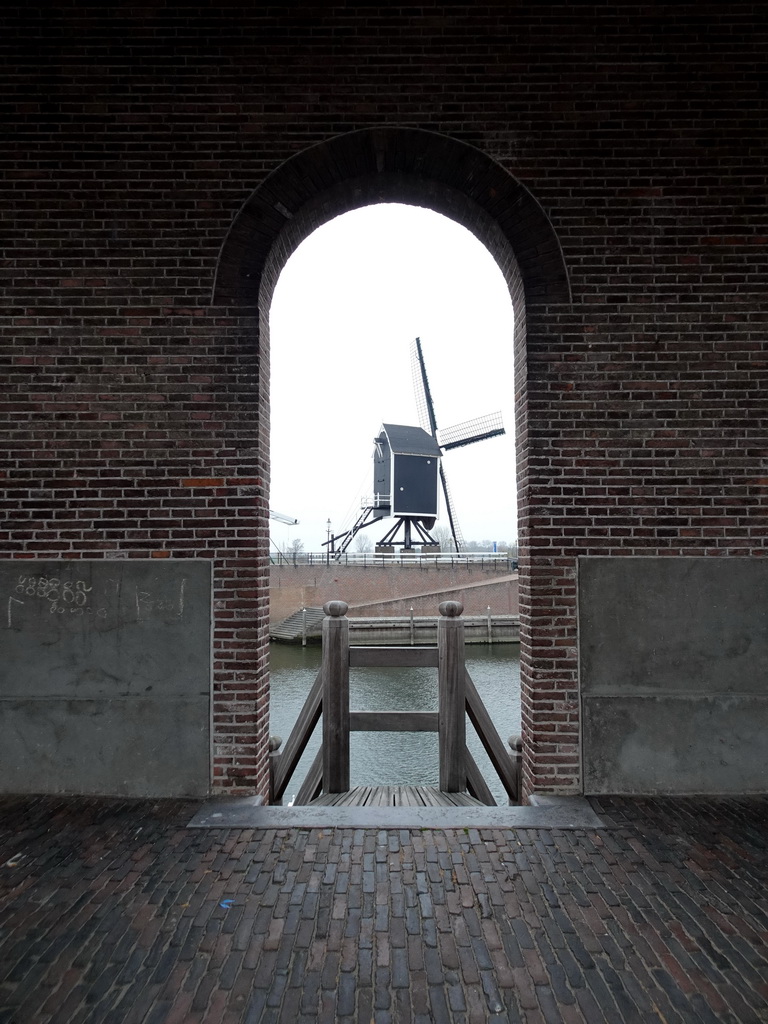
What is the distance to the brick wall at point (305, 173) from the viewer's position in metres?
4.23

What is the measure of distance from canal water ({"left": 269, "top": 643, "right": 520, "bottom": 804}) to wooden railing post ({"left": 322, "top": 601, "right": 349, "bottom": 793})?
4.85 meters

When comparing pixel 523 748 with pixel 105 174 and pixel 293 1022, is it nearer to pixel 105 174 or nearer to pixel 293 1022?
pixel 293 1022

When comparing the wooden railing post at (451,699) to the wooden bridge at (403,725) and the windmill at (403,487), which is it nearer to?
the wooden bridge at (403,725)

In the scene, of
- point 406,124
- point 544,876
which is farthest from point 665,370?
point 544,876

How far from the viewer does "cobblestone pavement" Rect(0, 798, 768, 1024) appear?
2340mm

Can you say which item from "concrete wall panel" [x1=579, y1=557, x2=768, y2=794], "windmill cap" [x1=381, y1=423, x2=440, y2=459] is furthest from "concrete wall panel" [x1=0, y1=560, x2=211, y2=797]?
"windmill cap" [x1=381, y1=423, x2=440, y2=459]

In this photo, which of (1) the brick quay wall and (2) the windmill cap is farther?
(2) the windmill cap

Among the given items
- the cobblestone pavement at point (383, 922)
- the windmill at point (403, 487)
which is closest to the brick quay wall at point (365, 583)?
the windmill at point (403, 487)

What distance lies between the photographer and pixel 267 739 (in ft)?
14.6

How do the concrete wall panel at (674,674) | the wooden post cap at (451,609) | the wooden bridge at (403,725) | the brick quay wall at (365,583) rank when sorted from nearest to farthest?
the concrete wall panel at (674,674), the wooden bridge at (403,725), the wooden post cap at (451,609), the brick quay wall at (365,583)

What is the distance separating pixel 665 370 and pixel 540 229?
4.01ft

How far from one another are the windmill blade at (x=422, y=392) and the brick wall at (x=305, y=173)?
40.7m

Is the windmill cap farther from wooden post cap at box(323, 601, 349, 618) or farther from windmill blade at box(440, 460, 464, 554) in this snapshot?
wooden post cap at box(323, 601, 349, 618)

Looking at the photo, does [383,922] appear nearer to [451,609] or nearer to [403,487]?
[451,609]
